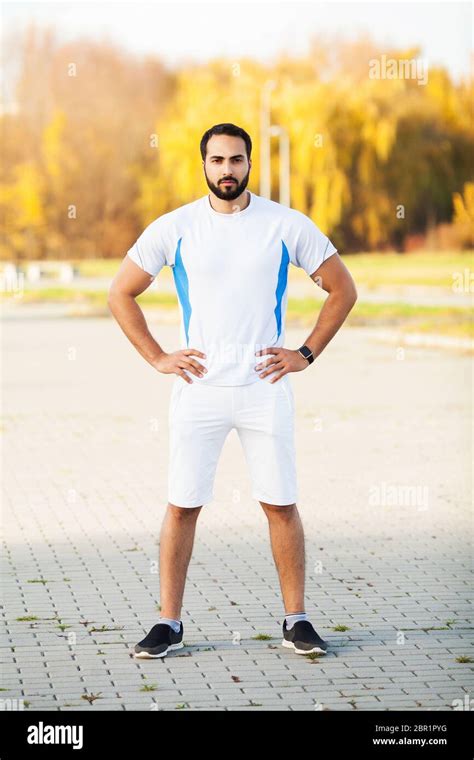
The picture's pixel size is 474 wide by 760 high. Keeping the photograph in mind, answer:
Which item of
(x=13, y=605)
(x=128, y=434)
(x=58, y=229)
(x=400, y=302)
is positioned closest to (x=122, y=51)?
(x=58, y=229)

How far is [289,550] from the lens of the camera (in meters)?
5.74

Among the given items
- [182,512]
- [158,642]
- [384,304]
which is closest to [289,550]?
[182,512]

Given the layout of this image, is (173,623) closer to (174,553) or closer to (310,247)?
(174,553)

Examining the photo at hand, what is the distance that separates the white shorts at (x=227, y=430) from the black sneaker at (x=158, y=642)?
508 millimetres

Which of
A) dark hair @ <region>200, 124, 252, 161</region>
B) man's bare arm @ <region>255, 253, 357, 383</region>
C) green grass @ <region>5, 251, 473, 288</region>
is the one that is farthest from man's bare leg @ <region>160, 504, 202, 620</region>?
green grass @ <region>5, 251, 473, 288</region>

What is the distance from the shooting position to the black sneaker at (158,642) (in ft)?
18.4

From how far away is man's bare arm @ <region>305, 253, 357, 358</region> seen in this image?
221 inches

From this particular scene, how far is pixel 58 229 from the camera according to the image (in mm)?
74625

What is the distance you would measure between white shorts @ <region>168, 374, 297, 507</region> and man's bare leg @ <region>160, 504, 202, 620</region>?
0.09 meters

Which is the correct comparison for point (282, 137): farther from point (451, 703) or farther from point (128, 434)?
point (451, 703)

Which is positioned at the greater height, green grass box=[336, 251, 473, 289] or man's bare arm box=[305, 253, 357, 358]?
man's bare arm box=[305, 253, 357, 358]

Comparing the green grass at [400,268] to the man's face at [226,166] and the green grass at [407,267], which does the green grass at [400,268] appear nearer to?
the green grass at [407,267]

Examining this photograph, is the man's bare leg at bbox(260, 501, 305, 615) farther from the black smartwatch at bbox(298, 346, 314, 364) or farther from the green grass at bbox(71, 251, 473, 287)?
the green grass at bbox(71, 251, 473, 287)

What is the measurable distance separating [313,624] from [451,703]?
4.13 feet
